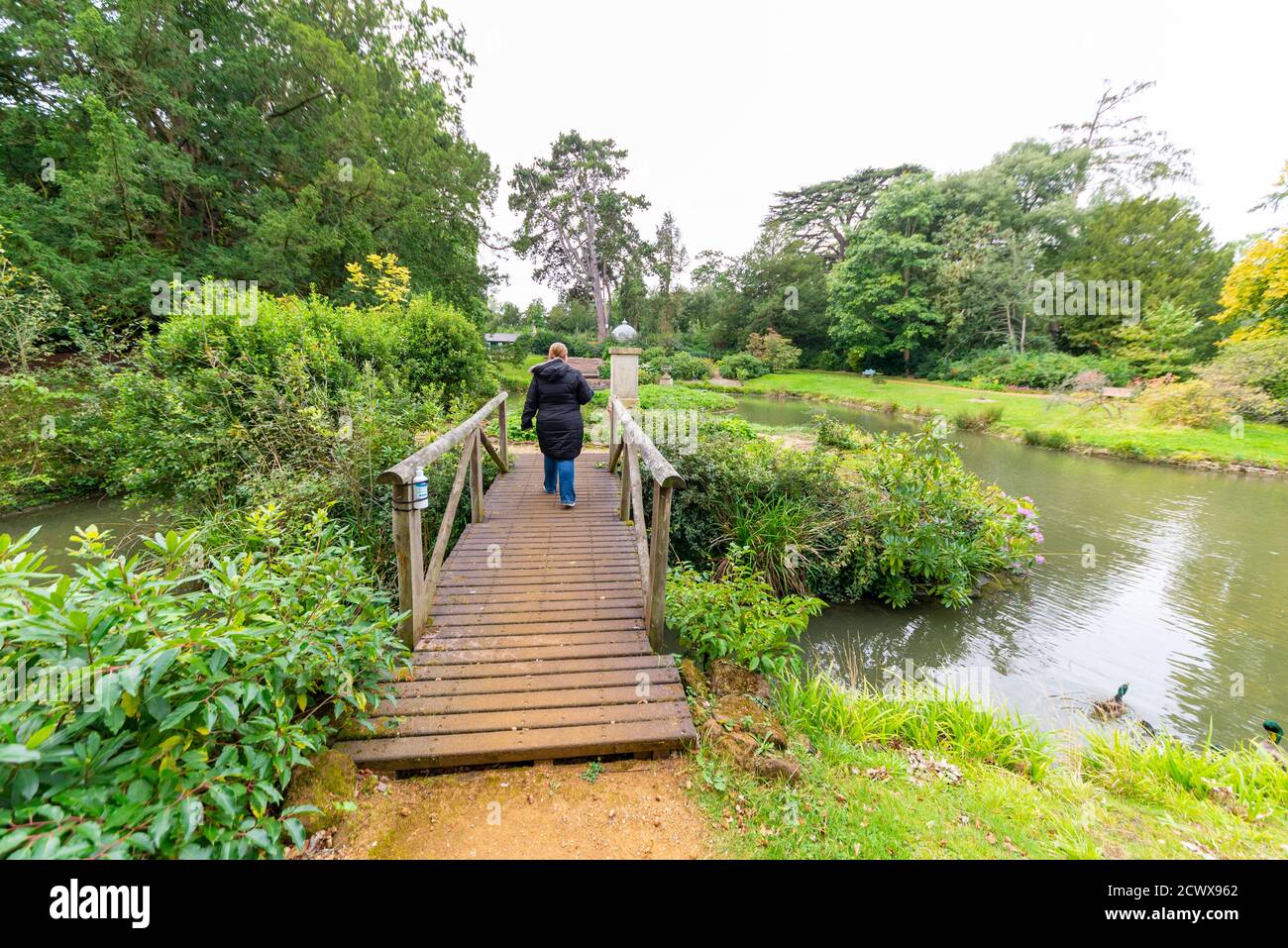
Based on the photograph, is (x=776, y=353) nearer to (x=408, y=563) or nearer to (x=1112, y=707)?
(x=1112, y=707)

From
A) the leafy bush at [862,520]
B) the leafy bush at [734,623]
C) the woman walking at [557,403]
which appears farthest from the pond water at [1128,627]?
the woman walking at [557,403]

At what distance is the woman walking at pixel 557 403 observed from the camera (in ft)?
16.1

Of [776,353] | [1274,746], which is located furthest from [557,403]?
[776,353]

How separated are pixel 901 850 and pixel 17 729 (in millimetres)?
3191

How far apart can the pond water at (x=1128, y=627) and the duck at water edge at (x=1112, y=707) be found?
13 centimetres

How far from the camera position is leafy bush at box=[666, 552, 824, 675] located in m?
3.32

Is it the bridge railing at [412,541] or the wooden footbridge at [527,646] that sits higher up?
the bridge railing at [412,541]

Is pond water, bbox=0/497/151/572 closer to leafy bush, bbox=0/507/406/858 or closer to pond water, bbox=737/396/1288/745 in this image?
leafy bush, bbox=0/507/406/858

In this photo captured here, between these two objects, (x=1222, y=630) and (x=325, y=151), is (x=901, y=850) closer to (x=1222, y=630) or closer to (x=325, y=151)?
(x=1222, y=630)

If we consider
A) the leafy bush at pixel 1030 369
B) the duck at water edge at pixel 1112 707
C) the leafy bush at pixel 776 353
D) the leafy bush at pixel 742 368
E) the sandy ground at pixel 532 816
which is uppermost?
the leafy bush at pixel 776 353

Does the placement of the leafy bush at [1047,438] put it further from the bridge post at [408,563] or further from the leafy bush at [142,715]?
the leafy bush at [142,715]

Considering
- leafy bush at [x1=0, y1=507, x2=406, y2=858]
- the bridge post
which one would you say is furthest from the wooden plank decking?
leafy bush at [x1=0, y1=507, x2=406, y2=858]

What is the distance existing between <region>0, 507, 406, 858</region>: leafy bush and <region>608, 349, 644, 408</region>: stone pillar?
981cm
